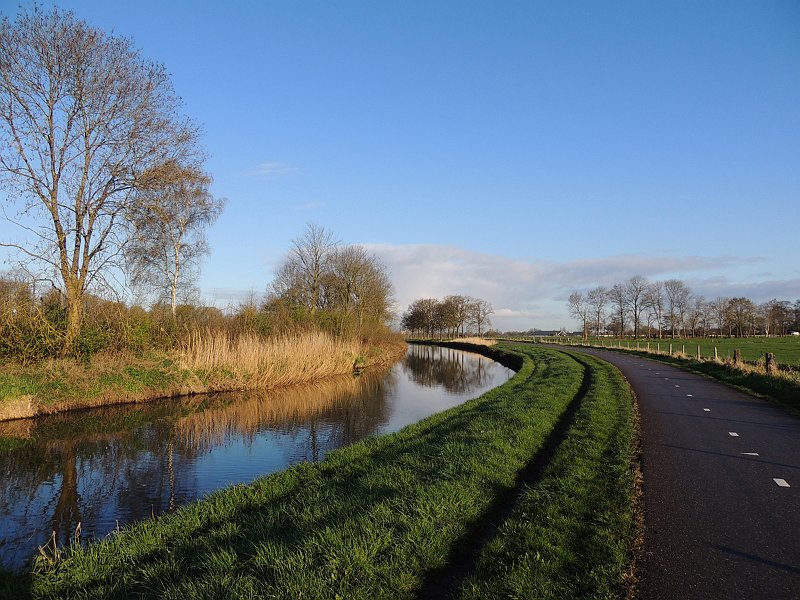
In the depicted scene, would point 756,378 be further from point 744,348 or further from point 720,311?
point 720,311

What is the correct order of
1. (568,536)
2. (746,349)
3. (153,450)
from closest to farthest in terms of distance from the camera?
1. (568,536)
2. (153,450)
3. (746,349)

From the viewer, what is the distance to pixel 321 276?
142ft

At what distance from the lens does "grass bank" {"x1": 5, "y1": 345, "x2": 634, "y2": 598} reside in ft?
12.3

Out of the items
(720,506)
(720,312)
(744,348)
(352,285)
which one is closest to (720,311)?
(720,312)

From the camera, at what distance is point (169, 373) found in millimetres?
17172

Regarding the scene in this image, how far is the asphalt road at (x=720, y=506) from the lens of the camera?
3.64 meters

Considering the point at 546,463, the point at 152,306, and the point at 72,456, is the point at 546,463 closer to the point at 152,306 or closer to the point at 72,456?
the point at 72,456

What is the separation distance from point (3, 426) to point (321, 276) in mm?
32052

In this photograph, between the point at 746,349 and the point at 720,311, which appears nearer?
the point at 746,349

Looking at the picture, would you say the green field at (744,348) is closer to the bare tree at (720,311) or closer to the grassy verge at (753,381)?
the grassy verge at (753,381)

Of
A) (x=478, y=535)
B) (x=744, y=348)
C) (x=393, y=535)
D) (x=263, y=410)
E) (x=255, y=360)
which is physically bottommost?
(x=263, y=410)

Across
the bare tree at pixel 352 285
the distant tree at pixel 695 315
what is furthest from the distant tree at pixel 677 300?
the bare tree at pixel 352 285

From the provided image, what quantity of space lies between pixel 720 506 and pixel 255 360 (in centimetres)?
1758

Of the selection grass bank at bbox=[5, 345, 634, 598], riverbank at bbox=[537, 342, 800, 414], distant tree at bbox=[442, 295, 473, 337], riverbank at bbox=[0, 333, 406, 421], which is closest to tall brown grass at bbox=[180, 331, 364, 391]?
riverbank at bbox=[0, 333, 406, 421]
